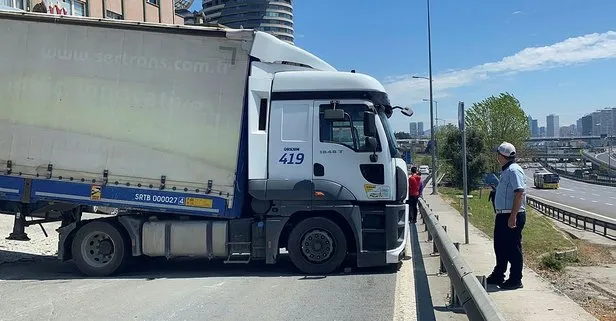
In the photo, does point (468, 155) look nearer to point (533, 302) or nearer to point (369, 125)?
point (369, 125)

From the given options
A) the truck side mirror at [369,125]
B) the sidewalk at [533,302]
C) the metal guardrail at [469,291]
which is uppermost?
the truck side mirror at [369,125]

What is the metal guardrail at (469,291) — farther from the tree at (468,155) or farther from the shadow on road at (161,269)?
the tree at (468,155)

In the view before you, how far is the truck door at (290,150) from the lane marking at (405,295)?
75.9 inches

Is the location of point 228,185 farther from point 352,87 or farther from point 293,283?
point 352,87

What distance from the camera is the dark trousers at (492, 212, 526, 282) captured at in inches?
297

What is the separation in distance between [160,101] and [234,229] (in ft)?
7.66

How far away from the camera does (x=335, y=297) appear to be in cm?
787

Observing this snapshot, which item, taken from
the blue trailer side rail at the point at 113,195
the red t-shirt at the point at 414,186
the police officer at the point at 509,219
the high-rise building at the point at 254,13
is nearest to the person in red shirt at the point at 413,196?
the red t-shirt at the point at 414,186

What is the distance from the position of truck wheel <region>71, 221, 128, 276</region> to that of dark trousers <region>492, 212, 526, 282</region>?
5778 millimetres

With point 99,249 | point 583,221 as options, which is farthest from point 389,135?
point 583,221

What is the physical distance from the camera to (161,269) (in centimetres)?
1042

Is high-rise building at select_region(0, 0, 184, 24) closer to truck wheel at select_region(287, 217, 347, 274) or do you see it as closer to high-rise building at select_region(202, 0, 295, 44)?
high-rise building at select_region(202, 0, 295, 44)

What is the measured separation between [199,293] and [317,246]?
6.89 feet

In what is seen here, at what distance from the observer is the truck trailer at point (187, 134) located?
30.7 feet
